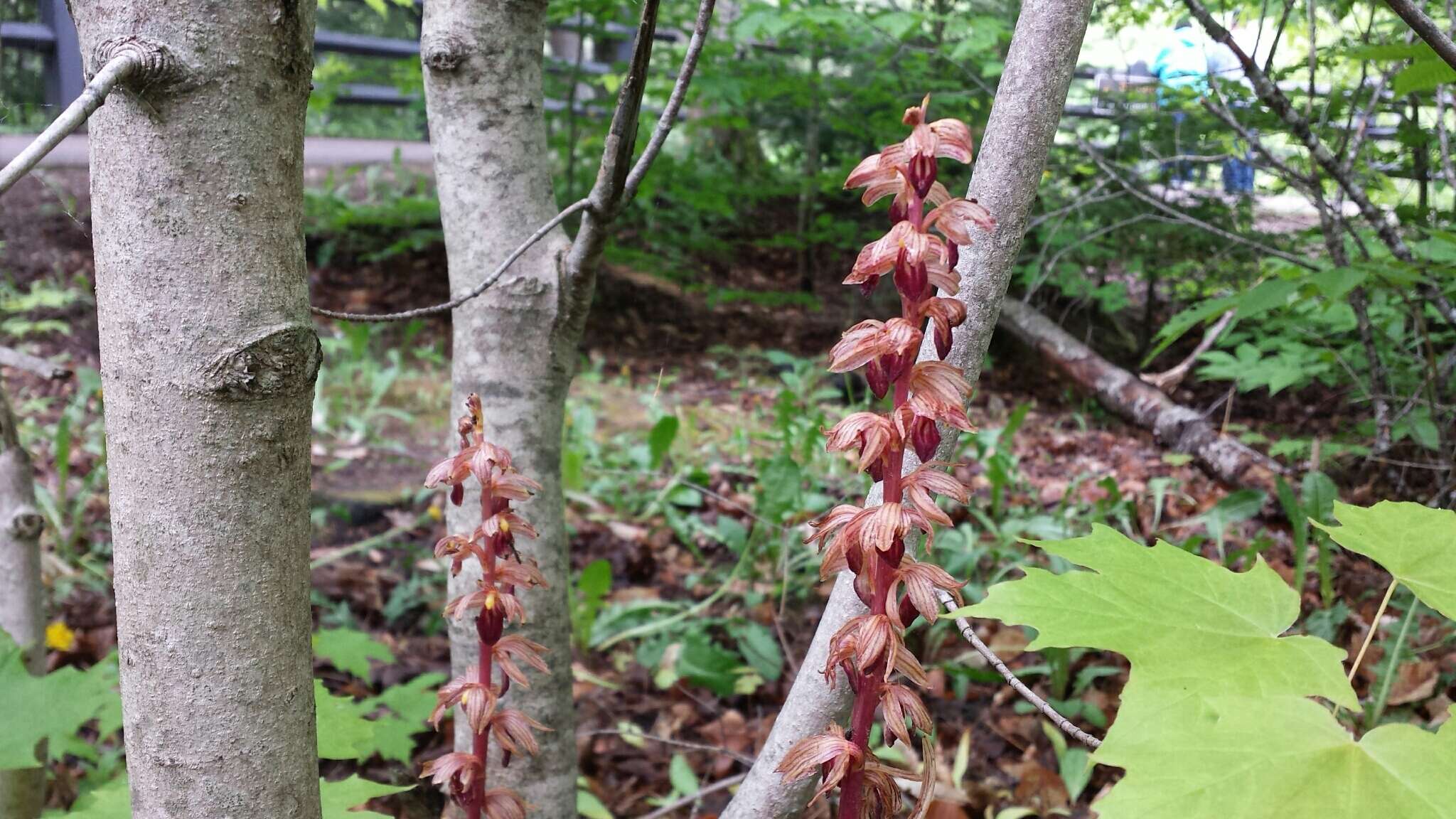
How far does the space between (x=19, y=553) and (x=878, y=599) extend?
1461 mm

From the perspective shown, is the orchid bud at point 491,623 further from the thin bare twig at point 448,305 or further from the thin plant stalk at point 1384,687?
the thin plant stalk at point 1384,687

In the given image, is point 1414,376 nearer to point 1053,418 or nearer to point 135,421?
point 1053,418

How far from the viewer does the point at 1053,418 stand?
4.69 meters

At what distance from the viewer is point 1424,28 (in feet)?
3.15

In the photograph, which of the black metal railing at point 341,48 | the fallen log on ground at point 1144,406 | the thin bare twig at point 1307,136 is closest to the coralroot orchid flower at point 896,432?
the thin bare twig at point 1307,136

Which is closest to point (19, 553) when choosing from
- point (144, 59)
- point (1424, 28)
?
point (144, 59)

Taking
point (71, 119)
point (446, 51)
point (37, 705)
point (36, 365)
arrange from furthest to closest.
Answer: point (36, 365) → point (446, 51) → point (37, 705) → point (71, 119)

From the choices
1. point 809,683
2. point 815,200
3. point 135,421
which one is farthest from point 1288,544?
point 815,200

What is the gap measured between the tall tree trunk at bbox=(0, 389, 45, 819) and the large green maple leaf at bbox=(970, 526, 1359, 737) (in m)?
1.49

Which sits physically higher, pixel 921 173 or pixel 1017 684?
pixel 921 173

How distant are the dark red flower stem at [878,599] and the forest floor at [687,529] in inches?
9.7

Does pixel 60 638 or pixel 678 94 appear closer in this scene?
pixel 678 94

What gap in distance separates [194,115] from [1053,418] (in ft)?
14.7

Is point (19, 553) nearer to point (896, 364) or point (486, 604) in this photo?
point (486, 604)
